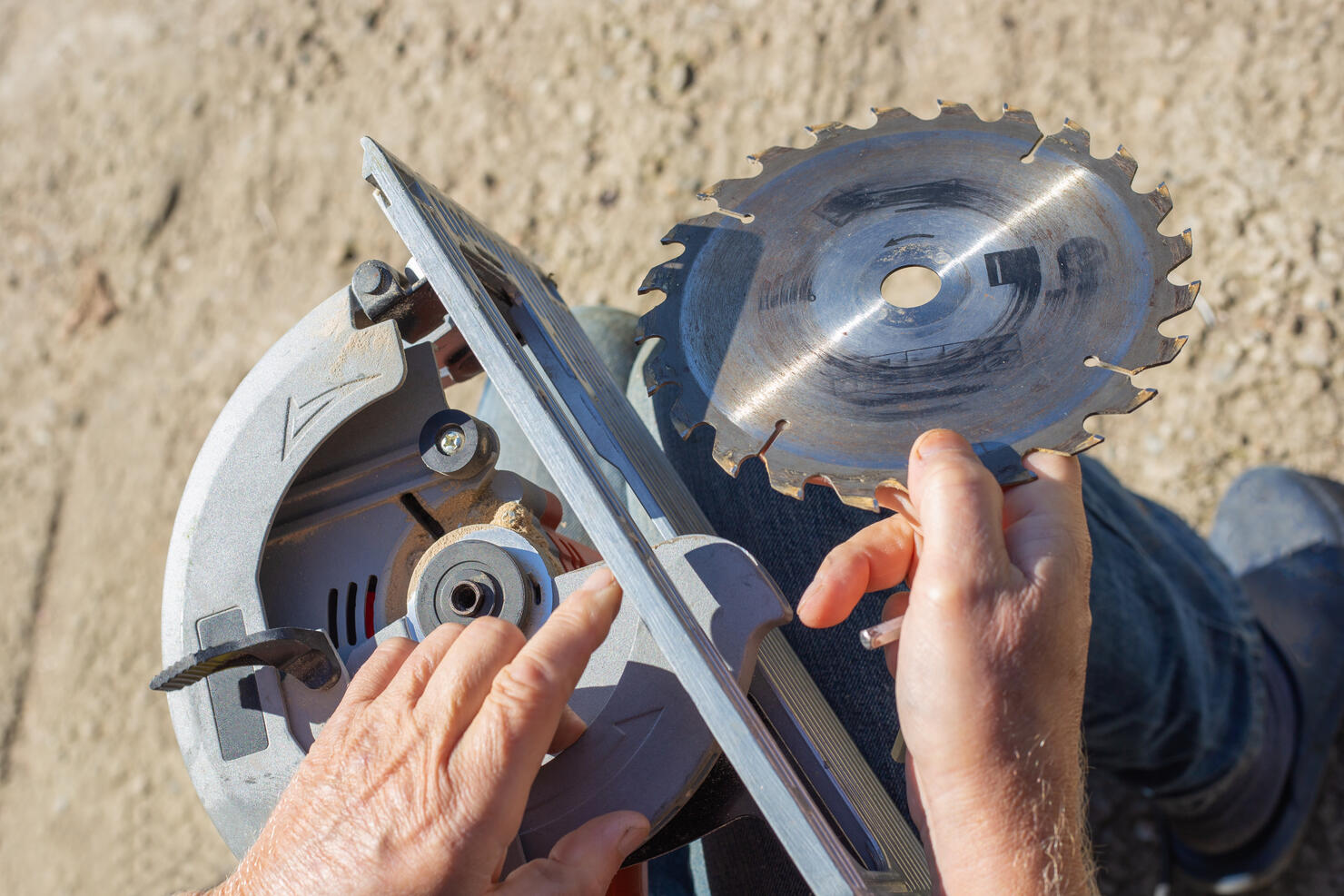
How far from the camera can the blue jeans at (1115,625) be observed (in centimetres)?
155

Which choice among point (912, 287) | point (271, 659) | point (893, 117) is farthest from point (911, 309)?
point (912, 287)

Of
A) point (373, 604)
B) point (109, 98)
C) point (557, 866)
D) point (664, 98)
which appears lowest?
point (557, 866)

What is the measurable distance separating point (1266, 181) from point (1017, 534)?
1.93 m

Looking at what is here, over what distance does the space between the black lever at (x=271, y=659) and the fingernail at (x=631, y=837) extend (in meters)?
0.43

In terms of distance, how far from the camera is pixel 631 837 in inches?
41.8

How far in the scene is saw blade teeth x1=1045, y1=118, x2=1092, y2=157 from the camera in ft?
4.36

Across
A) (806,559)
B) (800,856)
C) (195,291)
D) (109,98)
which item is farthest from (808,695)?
(109,98)

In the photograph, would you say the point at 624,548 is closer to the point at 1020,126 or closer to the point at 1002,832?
the point at 1002,832

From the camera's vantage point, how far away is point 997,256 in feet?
4.18

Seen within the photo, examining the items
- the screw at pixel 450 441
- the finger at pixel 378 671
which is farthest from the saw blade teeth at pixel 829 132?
the finger at pixel 378 671

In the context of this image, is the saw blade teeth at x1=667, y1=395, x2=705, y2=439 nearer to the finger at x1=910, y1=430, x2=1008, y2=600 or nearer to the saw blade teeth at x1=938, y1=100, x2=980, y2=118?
the finger at x1=910, y1=430, x2=1008, y2=600

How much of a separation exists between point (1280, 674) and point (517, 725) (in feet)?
7.04

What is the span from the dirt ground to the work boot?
117 millimetres

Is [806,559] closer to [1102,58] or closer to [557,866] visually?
[557,866]
